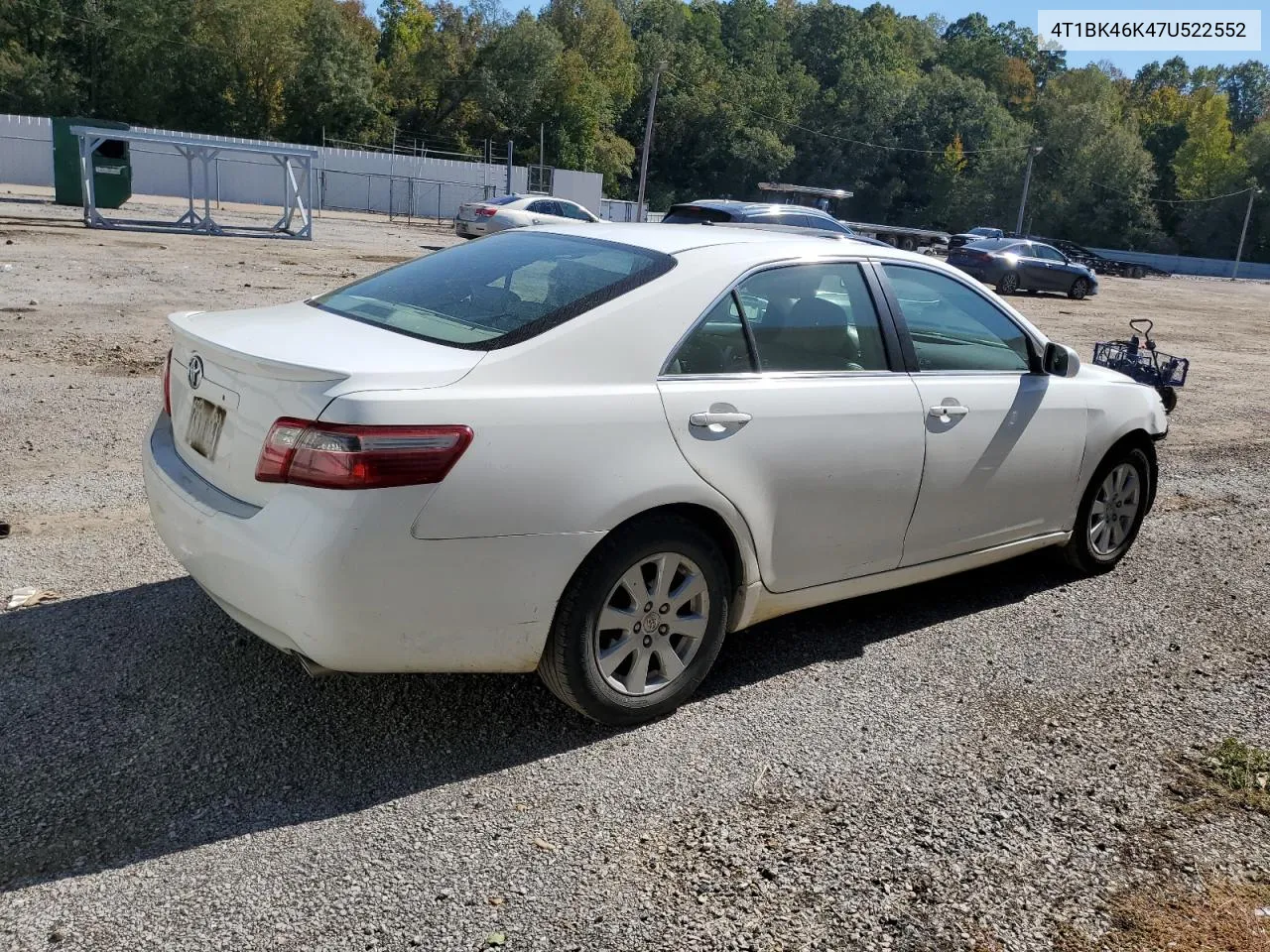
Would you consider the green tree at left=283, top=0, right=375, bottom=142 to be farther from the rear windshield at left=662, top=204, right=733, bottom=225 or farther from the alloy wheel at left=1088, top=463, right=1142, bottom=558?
the alloy wheel at left=1088, top=463, right=1142, bottom=558

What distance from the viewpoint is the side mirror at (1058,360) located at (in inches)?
195

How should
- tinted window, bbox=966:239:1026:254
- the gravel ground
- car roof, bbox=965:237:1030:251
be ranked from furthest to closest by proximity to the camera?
car roof, bbox=965:237:1030:251
tinted window, bbox=966:239:1026:254
the gravel ground

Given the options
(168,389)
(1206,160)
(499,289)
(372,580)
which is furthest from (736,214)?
(1206,160)

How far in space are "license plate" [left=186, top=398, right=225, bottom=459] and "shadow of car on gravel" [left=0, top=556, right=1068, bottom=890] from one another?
0.81m

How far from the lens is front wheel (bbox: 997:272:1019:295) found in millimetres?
27922

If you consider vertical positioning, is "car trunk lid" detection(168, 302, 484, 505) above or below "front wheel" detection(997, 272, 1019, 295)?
above

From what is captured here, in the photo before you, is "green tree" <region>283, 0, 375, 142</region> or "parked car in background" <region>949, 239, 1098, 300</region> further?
"green tree" <region>283, 0, 375, 142</region>

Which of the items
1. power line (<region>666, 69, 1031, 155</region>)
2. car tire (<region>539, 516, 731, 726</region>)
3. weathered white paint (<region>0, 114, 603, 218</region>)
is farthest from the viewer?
power line (<region>666, 69, 1031, 155</region>)

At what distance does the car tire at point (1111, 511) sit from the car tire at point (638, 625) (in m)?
2.36

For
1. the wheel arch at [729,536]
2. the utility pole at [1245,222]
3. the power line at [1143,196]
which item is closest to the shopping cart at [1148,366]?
the wheel arch at [729,536]

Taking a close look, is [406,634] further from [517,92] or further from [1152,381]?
[517,92]

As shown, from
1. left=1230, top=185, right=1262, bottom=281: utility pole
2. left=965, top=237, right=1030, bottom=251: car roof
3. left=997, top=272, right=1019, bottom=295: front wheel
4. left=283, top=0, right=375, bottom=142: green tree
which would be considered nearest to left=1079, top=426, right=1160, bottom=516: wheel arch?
left=997, top=272, right=1019, bottom=295: front wheel

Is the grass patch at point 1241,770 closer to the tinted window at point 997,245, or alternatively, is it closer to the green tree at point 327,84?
the tinted window at point 997,245

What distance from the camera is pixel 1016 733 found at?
3.87m
